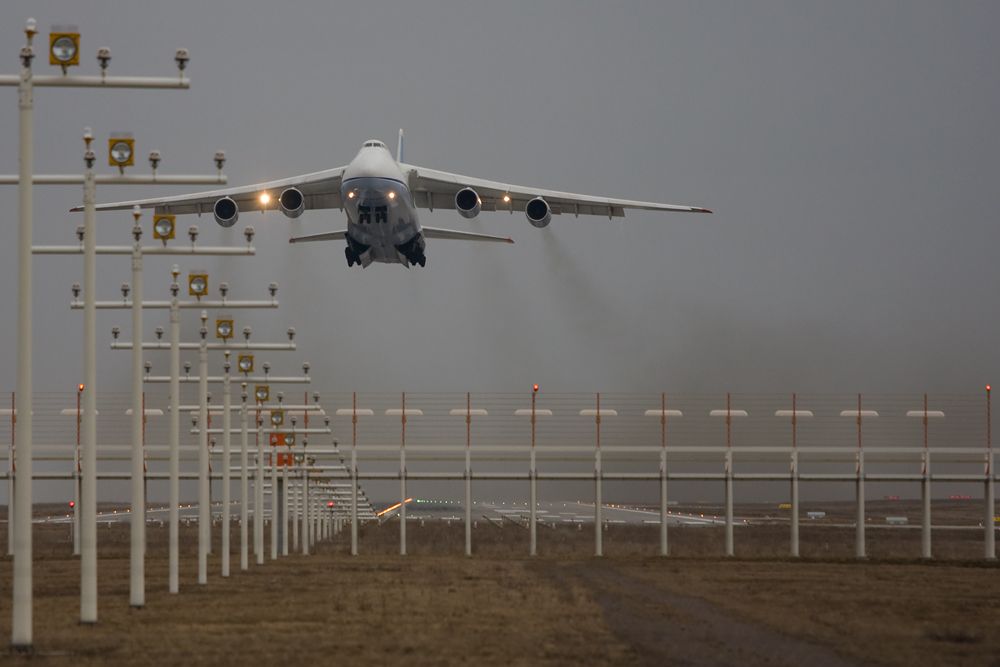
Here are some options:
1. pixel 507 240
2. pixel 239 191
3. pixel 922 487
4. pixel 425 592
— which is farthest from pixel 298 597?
pixel 922 487

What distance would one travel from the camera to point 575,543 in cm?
8531

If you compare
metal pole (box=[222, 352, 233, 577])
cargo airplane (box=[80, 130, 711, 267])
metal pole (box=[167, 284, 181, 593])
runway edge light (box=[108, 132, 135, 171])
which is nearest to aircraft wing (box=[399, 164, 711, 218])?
cargo airplane (box=[80, 130, 711, 267])

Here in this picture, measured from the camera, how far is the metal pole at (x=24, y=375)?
19812 millimetres

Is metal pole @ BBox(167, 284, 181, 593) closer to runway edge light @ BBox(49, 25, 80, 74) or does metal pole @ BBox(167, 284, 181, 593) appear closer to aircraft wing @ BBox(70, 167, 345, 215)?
runway edge light @ BBox(49, 25, 80, 74)

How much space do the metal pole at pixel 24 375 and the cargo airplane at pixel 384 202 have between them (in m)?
28.7

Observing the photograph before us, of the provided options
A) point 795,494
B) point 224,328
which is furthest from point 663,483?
point 224,328

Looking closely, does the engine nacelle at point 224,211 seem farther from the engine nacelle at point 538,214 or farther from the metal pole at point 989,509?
the metal pole at point 989,509

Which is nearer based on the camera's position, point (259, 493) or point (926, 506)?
point (259, 493)

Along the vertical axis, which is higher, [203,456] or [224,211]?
[224,211]

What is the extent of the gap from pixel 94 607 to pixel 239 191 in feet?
103

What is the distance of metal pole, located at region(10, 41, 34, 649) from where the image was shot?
1981cm

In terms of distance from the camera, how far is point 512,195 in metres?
56.4

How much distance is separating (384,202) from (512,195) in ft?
23.6

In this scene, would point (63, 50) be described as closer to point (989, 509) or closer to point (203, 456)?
point (203, 456)
